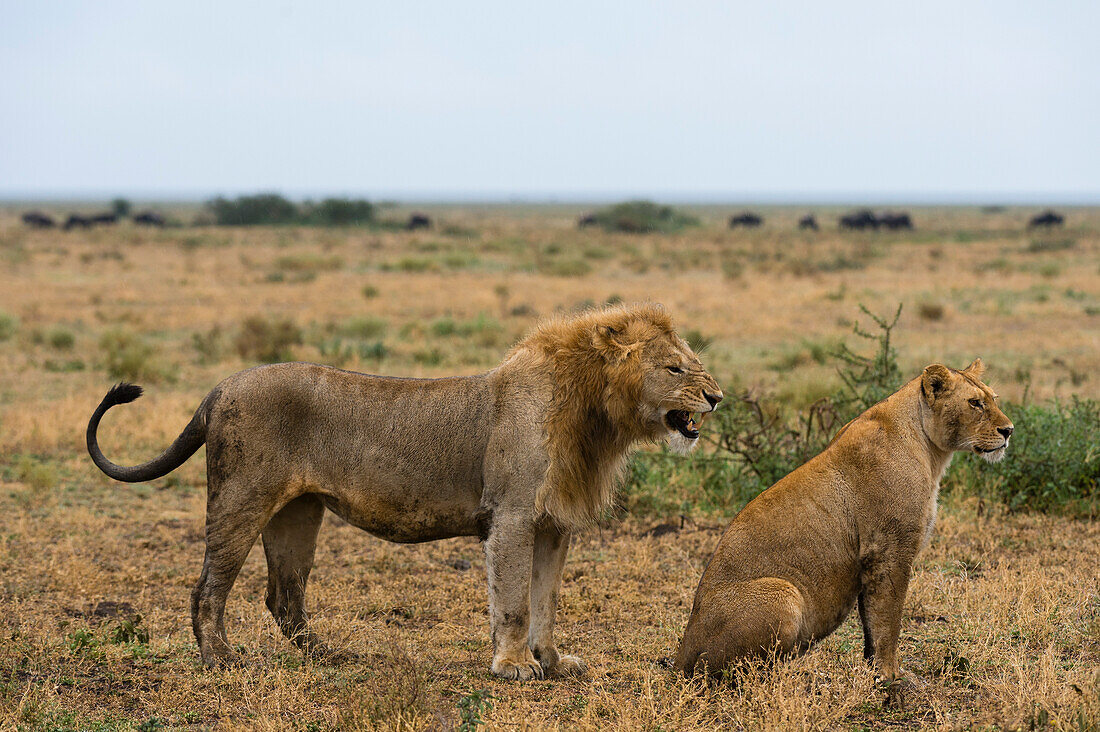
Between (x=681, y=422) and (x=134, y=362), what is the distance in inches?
499

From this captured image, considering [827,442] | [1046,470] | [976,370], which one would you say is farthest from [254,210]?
[976,370]

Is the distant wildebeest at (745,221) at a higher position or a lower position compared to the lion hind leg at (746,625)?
lower

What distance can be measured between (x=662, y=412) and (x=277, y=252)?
44747 mm

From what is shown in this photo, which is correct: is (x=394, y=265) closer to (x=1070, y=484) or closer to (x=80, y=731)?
(x=1070, y=484)

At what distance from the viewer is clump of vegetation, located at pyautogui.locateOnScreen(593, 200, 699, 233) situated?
75.4 m

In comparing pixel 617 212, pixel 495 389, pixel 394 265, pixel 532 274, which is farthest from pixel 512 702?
pixel 617 212

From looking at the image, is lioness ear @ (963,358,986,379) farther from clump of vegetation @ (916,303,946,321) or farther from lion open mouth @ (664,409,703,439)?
clump of vegetation @ (916,303,946,321)

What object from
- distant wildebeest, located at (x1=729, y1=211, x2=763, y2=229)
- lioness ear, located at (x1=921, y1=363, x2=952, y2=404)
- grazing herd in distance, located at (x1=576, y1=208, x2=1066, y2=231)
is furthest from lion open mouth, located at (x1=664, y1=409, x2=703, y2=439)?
distant wildebeest, located at (x1=729, y1=211, x2=763, y2=229)

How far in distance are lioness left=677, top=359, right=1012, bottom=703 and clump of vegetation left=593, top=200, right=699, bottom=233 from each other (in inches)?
2707

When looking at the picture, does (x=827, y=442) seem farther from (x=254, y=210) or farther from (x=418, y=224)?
(x=254, y=210)

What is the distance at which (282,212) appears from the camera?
86.1 metres

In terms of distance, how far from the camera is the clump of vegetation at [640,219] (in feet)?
247

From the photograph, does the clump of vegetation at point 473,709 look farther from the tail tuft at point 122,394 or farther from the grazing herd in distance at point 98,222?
the grazing herd in distance at point 98,222

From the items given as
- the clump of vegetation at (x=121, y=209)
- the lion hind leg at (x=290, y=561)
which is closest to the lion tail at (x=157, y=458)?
the lion hind leg at (x=290, y=561)
